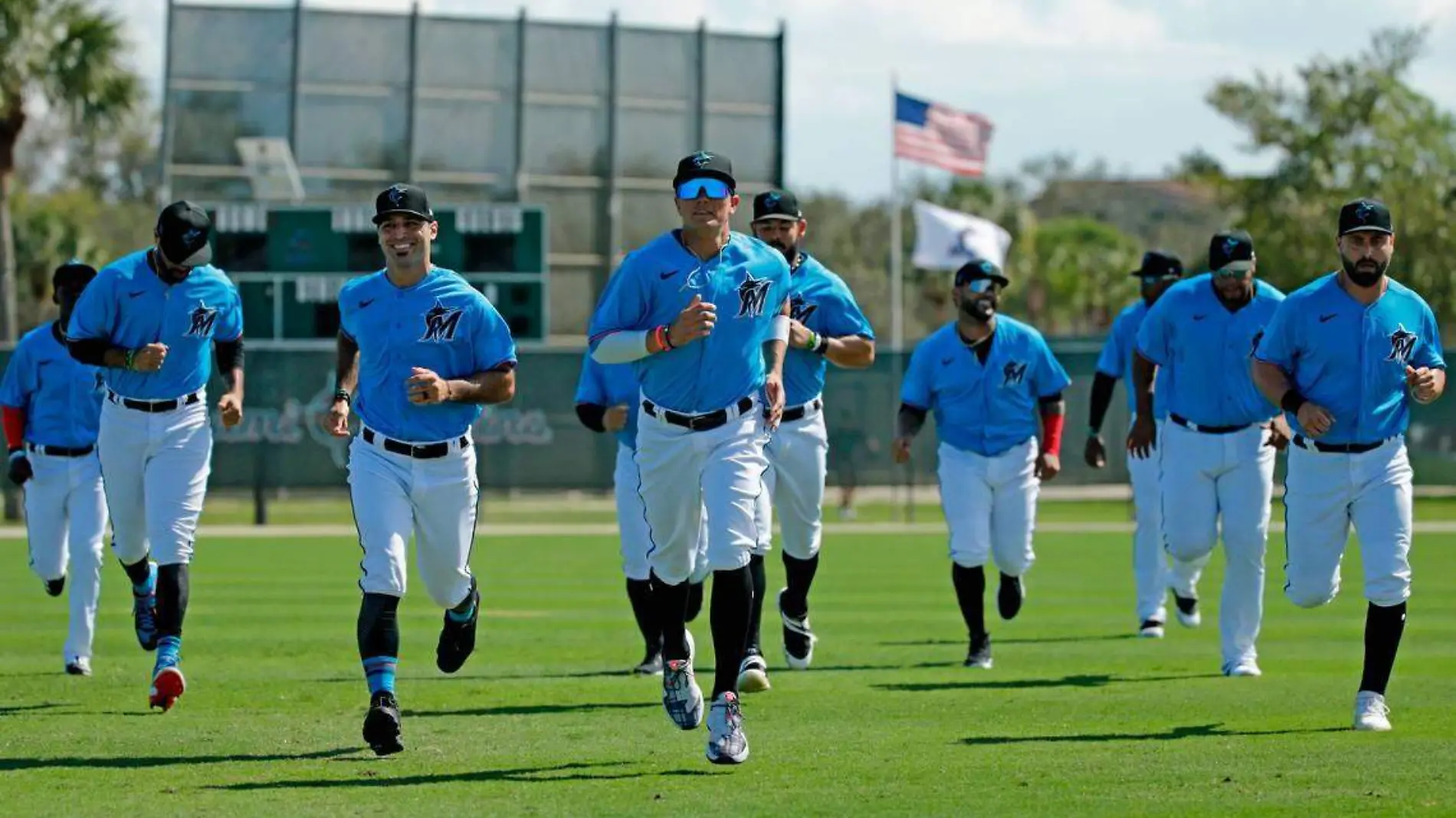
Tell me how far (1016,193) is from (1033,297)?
45.7 feet

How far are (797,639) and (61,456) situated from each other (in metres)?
4.36

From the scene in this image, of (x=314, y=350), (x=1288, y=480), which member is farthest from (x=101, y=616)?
(x=314, y=350)

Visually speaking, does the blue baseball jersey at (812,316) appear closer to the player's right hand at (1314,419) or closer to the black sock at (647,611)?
the black sock at (647,611)

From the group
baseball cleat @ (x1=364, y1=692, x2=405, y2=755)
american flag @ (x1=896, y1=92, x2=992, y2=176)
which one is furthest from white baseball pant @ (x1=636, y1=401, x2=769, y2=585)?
american flag @ (x1=896, y1=92, x2=992, y2=176)

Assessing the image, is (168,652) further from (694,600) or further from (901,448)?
(901,448)

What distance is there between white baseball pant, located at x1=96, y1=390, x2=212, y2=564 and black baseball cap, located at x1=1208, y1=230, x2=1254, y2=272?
560cm

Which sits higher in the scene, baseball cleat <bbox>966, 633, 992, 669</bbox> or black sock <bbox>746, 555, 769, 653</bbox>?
black sock <bbox>746, 555, 769, 653</bbox>

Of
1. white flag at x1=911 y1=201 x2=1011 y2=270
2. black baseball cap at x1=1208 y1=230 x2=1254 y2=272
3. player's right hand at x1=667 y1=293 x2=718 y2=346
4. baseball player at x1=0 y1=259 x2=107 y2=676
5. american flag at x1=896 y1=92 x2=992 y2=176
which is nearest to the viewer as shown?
player's right hand at x1=667 y1=293 x2=718 y2=346

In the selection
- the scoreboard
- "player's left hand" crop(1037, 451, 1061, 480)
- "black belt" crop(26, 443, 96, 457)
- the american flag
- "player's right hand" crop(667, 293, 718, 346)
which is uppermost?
the american flag

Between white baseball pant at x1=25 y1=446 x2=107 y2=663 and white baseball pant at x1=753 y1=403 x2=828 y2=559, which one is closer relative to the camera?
white baseball pant at x1=753 y1=403 x2=828 y2=559

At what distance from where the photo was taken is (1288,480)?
10.7 metres

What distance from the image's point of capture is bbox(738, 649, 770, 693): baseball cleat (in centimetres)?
1167

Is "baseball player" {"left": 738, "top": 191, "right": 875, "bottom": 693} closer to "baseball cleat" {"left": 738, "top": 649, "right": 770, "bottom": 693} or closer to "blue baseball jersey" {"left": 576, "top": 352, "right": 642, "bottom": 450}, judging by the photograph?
"baseball cleat" {"left": 738, "top": 649, "right": 770, "bottom": 693}

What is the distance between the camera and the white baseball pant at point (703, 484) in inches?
368
